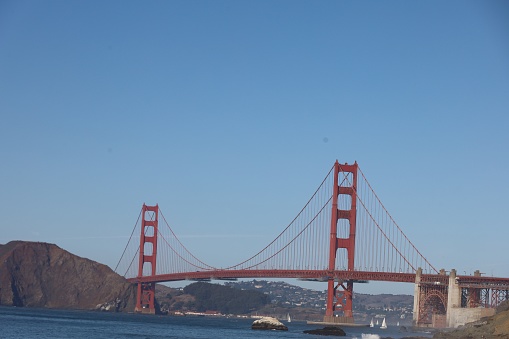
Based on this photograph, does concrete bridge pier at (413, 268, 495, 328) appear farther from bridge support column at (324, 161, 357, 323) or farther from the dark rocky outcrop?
the dark rocky outcrop

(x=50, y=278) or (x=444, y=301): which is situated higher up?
(x=50, y=278)

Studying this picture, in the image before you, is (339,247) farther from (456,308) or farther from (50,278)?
(50,278)

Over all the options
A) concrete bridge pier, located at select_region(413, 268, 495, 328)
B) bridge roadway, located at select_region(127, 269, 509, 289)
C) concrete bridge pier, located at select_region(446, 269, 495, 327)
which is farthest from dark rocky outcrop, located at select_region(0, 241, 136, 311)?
concrete bridge pier, located at select_region(446, 269, 495, 327)

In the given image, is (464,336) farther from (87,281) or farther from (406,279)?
(87,281)

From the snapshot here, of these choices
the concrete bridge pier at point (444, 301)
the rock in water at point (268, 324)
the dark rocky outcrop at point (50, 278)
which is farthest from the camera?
the dark rocky outcrop at point (50, 278)

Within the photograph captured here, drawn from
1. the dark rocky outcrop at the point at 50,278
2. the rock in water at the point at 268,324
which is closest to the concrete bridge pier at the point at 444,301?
the rock in water at the point at 268,324

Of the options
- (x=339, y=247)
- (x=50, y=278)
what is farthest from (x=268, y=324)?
(x=50, y=278)

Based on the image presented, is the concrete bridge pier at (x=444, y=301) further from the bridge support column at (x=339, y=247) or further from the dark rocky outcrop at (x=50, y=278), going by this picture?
the dark rocky outcrop at (x=50, y=278)

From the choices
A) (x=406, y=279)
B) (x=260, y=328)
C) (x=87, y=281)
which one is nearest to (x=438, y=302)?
(x=406, y=279)
